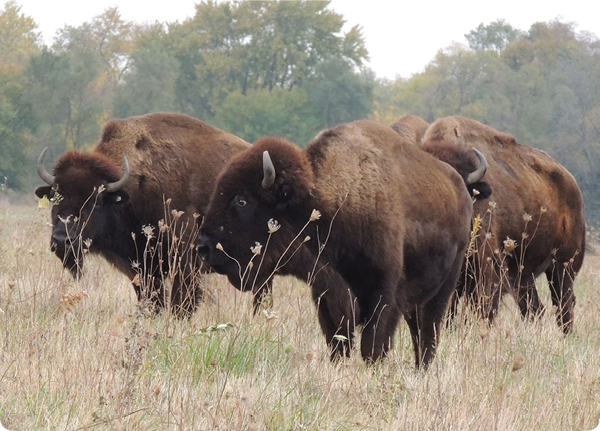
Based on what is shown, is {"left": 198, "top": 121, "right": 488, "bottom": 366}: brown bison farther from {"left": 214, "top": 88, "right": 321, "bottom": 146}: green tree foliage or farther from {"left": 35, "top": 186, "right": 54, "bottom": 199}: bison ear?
{"left": 214, "top": 88, "right": 321, "bottom": 146}: green tree foliage

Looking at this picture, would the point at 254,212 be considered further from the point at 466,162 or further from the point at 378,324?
the point at 466,162

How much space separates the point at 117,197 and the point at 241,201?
88.3 inches

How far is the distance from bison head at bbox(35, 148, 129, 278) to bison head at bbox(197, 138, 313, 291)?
75.2 inches

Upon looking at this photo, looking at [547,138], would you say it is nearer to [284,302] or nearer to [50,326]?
[284,302]

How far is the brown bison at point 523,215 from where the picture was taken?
8.03m

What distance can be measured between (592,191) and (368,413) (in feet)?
96.3

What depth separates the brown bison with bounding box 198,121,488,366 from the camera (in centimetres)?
582

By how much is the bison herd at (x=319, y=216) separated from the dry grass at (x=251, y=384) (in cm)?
35

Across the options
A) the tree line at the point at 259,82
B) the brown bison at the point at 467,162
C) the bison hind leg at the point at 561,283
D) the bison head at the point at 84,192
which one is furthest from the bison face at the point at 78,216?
the tree line at the point at 259,82

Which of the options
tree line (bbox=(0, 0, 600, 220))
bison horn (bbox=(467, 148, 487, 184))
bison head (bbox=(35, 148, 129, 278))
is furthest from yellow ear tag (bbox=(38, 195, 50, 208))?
tree line (bbox=(0, 0, 600, 220))

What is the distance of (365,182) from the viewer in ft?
19.9

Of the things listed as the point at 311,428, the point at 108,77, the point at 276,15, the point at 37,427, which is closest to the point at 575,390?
the point at 311,428

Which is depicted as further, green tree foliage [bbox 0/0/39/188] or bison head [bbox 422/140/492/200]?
green tree foliage [bbox 0/0/39/188]

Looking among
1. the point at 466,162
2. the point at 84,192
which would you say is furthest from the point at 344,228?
the point at 84,192
